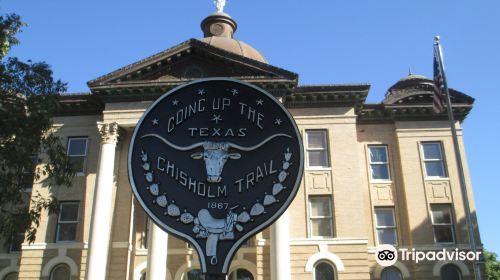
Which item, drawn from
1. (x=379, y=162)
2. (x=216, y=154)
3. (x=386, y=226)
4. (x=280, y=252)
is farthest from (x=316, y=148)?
(x=216, y=154)

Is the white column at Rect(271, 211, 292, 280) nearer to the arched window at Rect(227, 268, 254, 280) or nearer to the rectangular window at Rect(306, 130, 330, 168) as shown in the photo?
the arched window at Rect(227, 268, 254, 280)

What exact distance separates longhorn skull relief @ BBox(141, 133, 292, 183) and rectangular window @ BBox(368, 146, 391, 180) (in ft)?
70.0

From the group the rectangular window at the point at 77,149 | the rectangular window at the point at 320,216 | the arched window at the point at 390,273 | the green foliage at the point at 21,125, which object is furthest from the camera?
the rectangular window at the point at 77,149

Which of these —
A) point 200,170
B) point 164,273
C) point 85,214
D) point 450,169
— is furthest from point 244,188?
point 450,169

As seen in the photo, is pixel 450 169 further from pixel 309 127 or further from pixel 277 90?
pixel 277 90

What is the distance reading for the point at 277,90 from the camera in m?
23.3

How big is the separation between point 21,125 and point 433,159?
19.5 meters

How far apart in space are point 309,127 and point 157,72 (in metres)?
7.87

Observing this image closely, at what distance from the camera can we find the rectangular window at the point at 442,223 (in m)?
23.8

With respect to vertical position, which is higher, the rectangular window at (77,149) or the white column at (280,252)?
the rectangular window at (77,149)

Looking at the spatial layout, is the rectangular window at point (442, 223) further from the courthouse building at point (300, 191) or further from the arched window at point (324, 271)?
the arched window at point (324, 271)

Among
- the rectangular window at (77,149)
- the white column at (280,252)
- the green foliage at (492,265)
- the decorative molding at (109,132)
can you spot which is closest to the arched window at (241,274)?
the white column at (280,252)

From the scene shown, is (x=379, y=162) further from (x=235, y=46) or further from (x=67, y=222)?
(x=67, y=222)

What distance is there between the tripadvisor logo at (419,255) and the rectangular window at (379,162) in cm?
384
